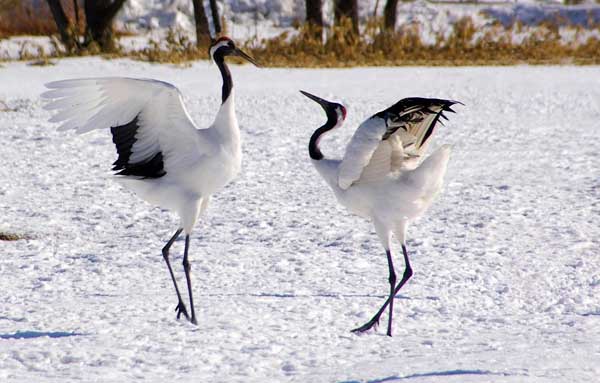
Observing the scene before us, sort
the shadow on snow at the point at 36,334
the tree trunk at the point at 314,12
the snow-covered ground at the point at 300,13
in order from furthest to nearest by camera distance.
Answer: the snow-covered ground at the point at 300,13 < the tree trunk at the point at 314,12 < the shadow on snow at the point at 36,334

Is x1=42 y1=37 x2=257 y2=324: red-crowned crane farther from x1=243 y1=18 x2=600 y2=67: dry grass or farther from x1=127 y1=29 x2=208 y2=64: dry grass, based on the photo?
x1=243 y1=18 x2=600 y2=67: dry grass

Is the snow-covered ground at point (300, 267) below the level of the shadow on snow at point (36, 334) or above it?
below

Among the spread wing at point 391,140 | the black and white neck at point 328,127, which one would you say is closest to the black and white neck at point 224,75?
the black and white neck at point 328,127

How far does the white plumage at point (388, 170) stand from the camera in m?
5.14

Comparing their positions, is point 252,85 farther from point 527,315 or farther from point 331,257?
point 527,315

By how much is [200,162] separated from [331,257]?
5.31ft

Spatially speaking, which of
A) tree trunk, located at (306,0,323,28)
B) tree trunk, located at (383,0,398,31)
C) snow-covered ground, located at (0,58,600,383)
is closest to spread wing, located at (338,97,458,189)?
snow-covered ground, located at (0,58,600,383)

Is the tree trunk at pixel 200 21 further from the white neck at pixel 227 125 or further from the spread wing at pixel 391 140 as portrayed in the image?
the spread wing at pixel 391 140

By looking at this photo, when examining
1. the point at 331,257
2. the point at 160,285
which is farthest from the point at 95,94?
the point at 331,257

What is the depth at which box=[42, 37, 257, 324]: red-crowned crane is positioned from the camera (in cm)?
541

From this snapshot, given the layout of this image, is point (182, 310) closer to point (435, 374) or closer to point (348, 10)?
point (435, 374)

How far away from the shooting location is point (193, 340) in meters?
5.11

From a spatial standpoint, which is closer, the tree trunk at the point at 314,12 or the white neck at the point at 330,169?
the white neck at the point at 330,169

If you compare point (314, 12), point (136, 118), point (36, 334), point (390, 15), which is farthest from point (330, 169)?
point (390, 15)
